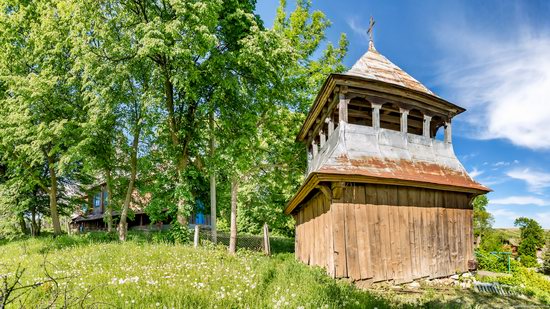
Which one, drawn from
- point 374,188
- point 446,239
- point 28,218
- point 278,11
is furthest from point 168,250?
point 28,218

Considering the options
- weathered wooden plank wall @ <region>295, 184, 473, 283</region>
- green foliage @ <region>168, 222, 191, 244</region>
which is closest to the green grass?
weathered wooden plank wall @ <region>295, 184, 473, 283</region>

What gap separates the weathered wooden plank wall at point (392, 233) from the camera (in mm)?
8492

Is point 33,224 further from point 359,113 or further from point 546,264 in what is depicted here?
point 546,264

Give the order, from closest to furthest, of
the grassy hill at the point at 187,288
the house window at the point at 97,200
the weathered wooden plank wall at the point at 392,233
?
the grassy hill at the point at 187,288 < the weathered wooden plank wall at the point at 392,233 < the house window at the point at 97,200

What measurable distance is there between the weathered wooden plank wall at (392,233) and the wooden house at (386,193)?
0.03 meters

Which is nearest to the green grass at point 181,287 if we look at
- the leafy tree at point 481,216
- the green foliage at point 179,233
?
the green foliage at point 179,233

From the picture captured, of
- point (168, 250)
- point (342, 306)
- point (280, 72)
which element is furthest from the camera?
point (280, 72)

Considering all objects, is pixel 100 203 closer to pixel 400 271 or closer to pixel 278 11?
pixel 278 11

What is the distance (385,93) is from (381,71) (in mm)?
1624

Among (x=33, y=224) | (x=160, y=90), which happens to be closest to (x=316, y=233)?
(x=160, y=90)

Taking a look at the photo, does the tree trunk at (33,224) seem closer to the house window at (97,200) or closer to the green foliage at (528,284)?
the house window at (97,200)

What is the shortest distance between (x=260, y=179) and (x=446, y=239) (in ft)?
36.4

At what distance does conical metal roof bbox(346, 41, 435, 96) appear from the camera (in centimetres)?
1074

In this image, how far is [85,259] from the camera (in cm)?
891
